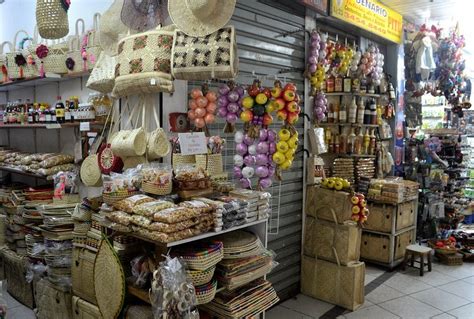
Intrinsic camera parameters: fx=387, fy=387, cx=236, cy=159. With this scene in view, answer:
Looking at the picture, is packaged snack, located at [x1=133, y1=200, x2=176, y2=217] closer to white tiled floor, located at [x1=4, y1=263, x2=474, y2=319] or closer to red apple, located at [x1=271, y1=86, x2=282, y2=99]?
red apple, located at [x1=271, y1=86, x2=282, y2=99]

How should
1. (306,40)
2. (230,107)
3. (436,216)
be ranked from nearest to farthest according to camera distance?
(230,107), (306,40), (436,216)

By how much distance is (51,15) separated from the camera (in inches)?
98.5

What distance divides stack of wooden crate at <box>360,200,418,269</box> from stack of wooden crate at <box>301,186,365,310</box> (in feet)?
3.75

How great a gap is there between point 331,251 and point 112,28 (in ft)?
9.39

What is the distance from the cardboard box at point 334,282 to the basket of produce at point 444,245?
210 centimetres

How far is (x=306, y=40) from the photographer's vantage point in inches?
162

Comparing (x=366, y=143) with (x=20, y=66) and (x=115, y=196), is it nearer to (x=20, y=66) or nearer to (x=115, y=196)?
(x=115, y=196)

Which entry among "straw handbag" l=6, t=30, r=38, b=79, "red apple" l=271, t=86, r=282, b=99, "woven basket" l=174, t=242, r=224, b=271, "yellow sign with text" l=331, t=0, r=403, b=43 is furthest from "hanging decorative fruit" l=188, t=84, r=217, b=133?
"yellow sign with text" l=331, t=0, r=403, b=43

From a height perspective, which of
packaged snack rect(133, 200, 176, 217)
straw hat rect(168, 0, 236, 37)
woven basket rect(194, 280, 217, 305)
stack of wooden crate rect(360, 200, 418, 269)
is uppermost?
straw hat rect(168, 0, 236, 37)

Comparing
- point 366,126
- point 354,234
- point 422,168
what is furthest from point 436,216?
point 354,234

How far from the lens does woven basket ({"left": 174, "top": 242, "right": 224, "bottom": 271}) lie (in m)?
2.14

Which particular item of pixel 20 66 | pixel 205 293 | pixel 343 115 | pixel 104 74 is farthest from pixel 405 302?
pixel 20 66

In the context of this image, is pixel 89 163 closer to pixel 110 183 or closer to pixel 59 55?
pixel 110 183

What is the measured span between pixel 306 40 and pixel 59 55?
2.45 metres
